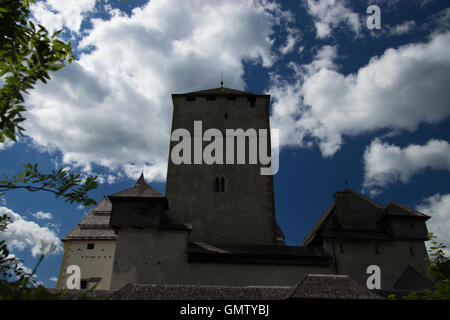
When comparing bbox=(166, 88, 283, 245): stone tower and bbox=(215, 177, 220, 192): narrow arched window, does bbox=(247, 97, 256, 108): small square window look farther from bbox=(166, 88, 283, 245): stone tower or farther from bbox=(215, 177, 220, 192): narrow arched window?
bbox=(215, 177, 220, 192): narrow arched window

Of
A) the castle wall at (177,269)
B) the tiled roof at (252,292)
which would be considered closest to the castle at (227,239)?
the castle wall at (177,269)

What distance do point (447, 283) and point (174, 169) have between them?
17.3m

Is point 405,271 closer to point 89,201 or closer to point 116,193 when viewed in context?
point 116,193

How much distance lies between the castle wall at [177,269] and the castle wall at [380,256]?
1270 mm

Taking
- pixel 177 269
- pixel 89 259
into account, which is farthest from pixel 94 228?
pixel 177 269

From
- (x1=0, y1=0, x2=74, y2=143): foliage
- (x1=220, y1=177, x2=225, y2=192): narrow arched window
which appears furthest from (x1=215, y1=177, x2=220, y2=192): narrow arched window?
(x1=0, y1=0, x2=74, y2=143): foliage

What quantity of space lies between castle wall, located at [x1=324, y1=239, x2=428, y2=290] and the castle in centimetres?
6

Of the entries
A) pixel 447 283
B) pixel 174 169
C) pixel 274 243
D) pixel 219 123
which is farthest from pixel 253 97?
pixel 447 283

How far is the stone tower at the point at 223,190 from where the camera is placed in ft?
75.7

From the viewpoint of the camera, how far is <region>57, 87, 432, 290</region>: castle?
A: 19297 mm

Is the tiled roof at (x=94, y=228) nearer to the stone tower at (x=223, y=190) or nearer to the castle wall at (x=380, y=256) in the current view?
the stone tower at (x=223, y=190)

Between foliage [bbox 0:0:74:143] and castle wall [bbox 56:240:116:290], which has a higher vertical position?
castle wall [bbox 56:240:116:290]

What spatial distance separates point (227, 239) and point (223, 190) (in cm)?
351

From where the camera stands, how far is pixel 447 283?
13.8 meters
